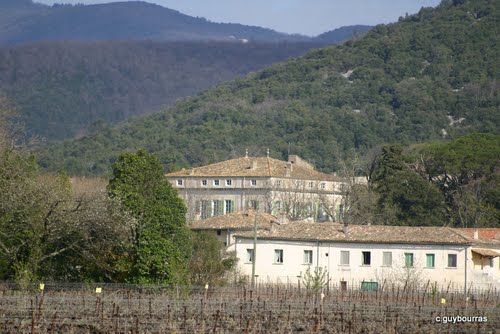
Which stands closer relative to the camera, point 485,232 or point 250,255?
point 250,255

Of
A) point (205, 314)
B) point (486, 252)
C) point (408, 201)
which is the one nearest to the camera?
point (205, 314)

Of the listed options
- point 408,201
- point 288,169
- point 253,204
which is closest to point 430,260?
point 408,201

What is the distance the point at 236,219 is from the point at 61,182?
17718 millimetres

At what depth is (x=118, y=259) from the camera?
54.6m

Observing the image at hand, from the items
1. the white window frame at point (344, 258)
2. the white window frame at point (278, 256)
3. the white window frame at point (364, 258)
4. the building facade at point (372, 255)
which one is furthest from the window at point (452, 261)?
the white window frame at point (278, 256)

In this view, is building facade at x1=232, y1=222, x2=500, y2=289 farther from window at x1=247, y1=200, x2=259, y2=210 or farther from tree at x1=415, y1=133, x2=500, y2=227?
window at x1=247, y1=200, x2=259, y2=210

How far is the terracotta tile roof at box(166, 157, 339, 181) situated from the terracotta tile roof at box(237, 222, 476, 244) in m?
41.5

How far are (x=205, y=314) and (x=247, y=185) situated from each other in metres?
69.7

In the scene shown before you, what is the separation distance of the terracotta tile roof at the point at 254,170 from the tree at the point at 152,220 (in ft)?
177

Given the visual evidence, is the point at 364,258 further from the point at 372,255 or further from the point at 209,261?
the point at 209,261

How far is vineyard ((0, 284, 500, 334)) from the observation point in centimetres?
3741

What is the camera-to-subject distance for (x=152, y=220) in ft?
180

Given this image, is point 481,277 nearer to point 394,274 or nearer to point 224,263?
point 394,274

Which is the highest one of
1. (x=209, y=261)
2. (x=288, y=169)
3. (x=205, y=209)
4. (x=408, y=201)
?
(x=288, y=169)
